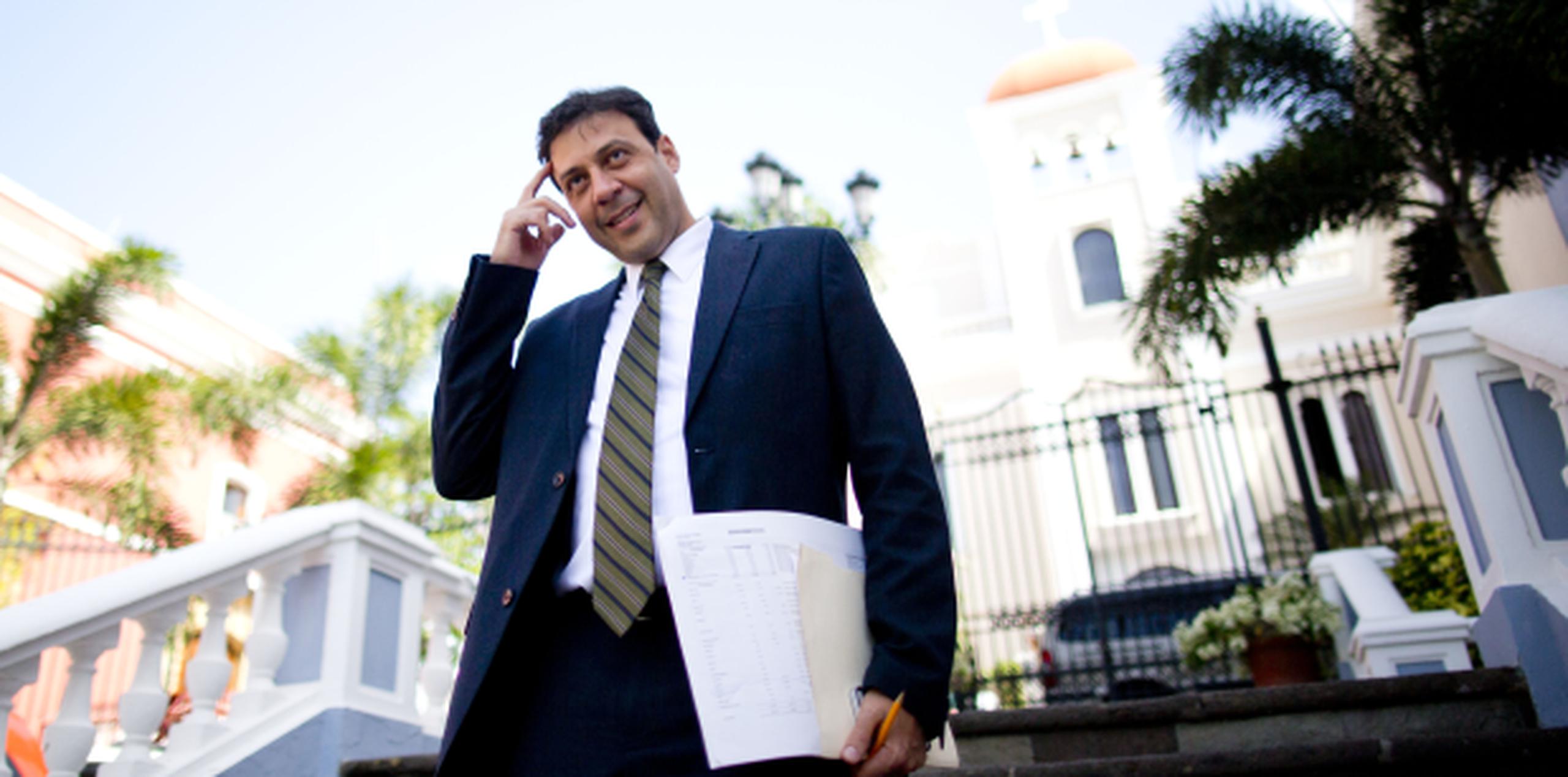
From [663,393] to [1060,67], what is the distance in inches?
961

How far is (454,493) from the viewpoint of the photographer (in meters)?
2.15

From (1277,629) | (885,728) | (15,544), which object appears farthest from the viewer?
(15,544)

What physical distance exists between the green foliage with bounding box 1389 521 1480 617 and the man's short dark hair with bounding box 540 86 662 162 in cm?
665

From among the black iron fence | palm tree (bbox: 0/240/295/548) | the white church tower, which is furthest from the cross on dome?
palm tree (bbox: 0/240/295/548)

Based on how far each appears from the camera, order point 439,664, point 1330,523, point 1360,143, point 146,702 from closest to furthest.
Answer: point 146,702 → point 439,664 → point 1360,143 → point 1330,523

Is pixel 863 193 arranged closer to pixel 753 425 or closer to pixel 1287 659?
pixel 1287 659

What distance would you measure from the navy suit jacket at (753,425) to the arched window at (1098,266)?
20432 mm

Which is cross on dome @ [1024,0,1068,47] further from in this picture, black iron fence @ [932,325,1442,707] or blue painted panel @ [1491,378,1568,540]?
blue painted panel @ [1491,378,1568,540]

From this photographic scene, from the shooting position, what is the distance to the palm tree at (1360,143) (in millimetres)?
6699

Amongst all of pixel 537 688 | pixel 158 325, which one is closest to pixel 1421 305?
pixel 537 688

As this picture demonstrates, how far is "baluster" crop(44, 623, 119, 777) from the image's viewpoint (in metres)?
3.03

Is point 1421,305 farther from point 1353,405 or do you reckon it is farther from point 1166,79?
point 1353,405

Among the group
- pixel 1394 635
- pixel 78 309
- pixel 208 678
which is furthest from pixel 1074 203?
pixel 208 678

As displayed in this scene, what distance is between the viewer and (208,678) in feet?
11.5
